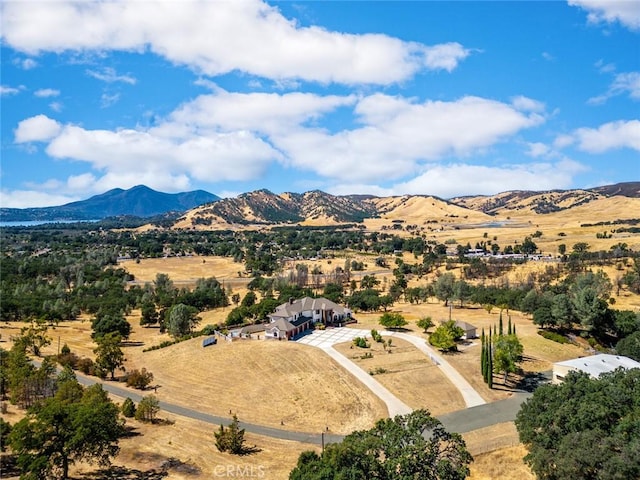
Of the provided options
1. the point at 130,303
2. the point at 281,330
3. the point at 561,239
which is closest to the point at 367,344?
the point at 281,330

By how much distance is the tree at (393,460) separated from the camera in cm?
2398

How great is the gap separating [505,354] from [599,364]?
1025 cm

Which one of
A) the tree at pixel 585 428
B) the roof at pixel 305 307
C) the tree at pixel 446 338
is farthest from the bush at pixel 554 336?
the tree at pixel 585 428

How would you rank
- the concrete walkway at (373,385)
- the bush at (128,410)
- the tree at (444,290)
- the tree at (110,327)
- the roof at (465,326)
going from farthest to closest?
the tree at (444,290) < the tree at (110,327) < the roof at (465,326) < the concrete walkway at (373,385) < the bush at (128,410)

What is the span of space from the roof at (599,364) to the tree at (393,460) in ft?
103

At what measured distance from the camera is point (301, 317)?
241 feet

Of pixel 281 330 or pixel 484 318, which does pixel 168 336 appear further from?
pixel 484 318

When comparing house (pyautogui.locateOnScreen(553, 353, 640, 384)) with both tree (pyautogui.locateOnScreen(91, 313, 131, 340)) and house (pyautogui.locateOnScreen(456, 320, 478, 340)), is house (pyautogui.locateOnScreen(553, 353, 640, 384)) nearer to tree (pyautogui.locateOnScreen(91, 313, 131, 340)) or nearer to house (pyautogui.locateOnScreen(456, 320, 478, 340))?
house (pyautogui.locateOnScreen(456, 320, 478, 340))

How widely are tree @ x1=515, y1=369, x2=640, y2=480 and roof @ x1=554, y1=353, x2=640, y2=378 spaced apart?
1198cm

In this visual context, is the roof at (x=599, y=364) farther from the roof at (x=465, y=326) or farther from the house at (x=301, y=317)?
the house at (x=301, y=317)

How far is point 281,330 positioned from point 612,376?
41.3 m

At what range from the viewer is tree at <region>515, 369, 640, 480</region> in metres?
25.8

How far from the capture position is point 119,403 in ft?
153

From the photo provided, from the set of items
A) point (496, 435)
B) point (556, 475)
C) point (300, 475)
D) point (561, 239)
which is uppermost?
point (561, 239)
